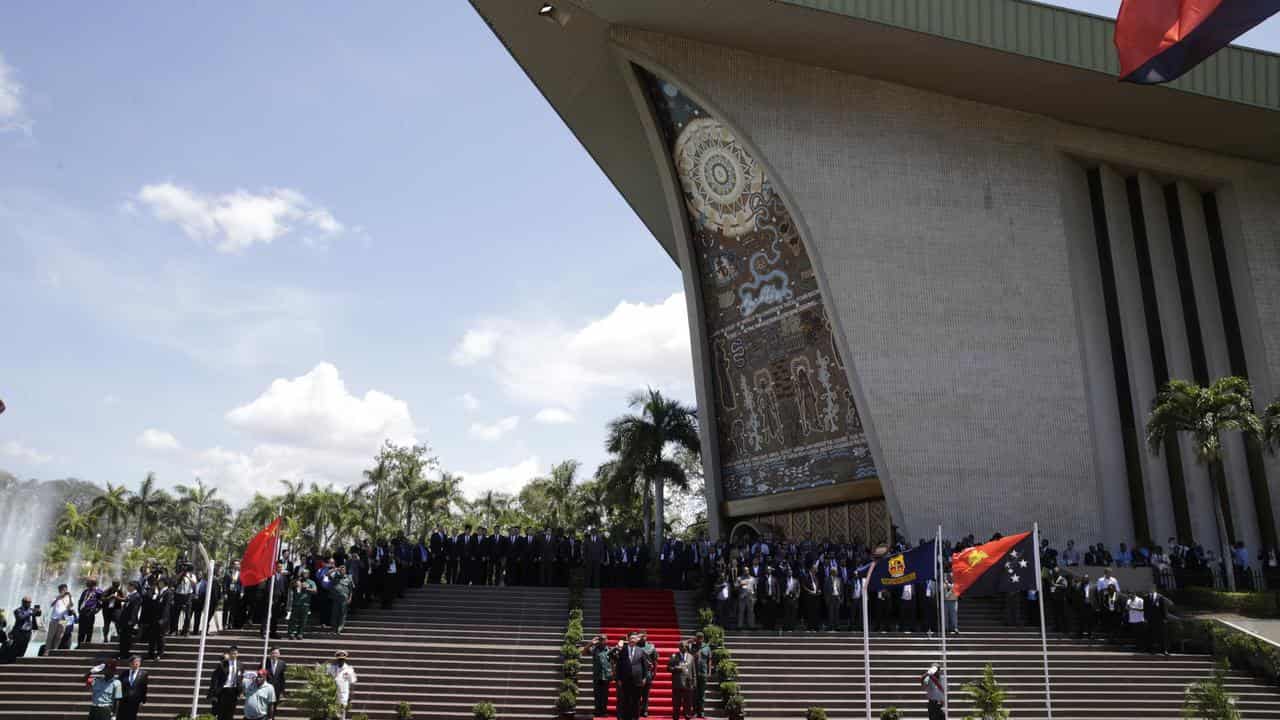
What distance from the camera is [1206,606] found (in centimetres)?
1927

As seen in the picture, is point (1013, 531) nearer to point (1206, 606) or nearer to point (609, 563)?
point (1206, 606)

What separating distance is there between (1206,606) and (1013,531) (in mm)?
4615

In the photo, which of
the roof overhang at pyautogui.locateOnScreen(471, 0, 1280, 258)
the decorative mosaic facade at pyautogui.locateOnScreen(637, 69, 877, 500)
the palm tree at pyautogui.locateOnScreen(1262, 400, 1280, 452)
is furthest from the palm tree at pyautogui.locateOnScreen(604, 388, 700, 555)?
the palm tree at pyautogui.locateOnScreen(1262, 400, 1280, 452)

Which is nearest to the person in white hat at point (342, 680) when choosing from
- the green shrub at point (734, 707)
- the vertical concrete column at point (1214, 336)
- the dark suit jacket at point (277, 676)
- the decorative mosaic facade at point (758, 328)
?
the dark suit jacket at point (277, 676)

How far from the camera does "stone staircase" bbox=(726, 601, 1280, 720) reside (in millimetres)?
14734

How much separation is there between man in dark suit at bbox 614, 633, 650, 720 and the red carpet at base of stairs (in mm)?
1112

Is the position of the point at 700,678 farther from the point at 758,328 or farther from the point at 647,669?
the point at 758,328

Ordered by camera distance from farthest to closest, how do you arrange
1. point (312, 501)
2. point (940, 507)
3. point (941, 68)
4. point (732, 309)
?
point (312, 501) → point (732, 309) → point (941, 68) → point (940, 507)

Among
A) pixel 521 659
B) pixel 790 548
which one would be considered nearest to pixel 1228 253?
pixel 790 548

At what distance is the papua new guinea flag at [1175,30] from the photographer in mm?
5332

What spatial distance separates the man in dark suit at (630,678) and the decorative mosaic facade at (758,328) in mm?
12246

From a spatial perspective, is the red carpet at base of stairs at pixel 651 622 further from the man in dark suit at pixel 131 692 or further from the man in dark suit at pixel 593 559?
the man in dark suit at pixel 131 692

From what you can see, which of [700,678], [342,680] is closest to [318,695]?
[342,680]

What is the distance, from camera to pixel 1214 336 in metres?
26.2
